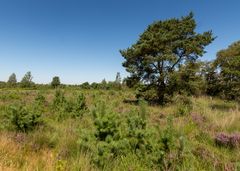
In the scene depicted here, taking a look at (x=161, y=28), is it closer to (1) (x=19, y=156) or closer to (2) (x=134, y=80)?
→ (2) (x=134, y=80)

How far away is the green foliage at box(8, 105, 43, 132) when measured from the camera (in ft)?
21.8

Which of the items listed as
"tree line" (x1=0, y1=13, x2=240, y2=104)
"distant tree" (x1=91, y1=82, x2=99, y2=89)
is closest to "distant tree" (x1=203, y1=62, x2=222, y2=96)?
"tree line" (x1=0, y1=13, x2=240, y2=104)

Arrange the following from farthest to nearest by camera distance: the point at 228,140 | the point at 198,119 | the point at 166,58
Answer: the point at 166,58
the point at 198,119
the point at 228,140

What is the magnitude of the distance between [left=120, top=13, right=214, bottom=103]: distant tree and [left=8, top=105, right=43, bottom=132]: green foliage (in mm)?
10821

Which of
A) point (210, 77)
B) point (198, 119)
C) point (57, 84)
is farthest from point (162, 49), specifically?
point (57, 84)

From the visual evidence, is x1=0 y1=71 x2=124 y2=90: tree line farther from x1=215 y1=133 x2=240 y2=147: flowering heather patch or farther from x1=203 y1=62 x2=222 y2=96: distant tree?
x1=215 y1=133 x2=240 y2=147: flowering heather patch

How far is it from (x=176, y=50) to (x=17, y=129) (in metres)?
13.4

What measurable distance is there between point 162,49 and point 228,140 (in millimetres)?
12076

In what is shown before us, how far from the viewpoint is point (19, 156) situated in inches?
166

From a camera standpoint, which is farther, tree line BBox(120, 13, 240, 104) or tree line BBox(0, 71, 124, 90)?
tree line BBox(0, 71, 124, 90)

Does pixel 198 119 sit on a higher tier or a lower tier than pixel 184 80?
lower

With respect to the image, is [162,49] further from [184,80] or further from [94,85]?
[94,85]

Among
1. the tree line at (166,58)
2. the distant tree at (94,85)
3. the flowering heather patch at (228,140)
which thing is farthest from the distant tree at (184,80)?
the distant tree at (94,85)

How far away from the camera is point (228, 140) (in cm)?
532
